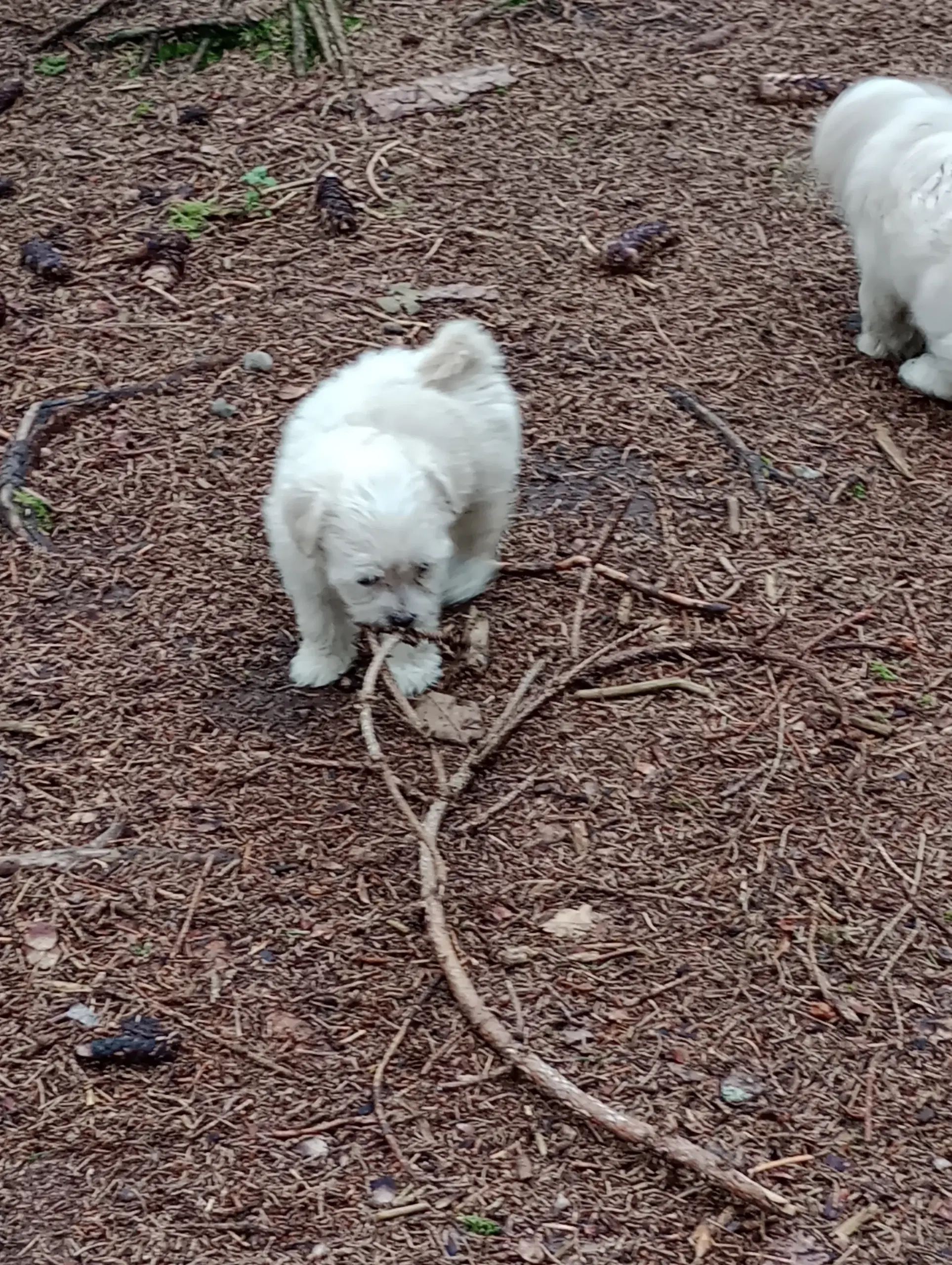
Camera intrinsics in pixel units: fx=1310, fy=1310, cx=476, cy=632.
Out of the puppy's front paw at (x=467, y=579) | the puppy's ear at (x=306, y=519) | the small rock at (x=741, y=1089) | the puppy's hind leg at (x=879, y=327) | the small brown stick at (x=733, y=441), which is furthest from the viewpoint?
the puppy's hind leg at (x=879, y=327)

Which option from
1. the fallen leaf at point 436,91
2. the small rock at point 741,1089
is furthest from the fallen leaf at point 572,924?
the fallen leaf at point 436,91

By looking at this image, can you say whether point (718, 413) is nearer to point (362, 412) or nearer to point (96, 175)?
point (362, 412)

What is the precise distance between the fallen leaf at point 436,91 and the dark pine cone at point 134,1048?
4969 millimetres

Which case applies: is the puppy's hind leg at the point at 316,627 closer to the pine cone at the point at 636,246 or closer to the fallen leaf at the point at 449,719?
the fallen leaf at the point at 449,719

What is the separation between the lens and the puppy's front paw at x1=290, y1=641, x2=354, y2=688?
4.10m

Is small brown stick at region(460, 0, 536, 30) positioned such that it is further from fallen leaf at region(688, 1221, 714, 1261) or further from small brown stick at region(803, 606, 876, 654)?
fallen leaf at region(688, 1221, 714, 1261)

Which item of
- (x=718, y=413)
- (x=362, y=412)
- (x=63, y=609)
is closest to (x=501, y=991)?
(x=362, y=412)

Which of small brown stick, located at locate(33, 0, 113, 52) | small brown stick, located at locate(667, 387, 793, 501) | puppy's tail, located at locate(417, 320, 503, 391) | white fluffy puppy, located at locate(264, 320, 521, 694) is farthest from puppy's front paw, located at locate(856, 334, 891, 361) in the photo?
small brown stick, located at locate(33, 0, 113, 52)

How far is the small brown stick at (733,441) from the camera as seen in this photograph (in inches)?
191

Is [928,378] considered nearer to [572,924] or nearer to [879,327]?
[879,327]

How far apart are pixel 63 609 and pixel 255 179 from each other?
287 cm

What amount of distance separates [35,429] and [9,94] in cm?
278

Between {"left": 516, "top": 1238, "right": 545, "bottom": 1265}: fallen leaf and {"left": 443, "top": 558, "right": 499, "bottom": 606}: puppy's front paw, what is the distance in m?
2.02

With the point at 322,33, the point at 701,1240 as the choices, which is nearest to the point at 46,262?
the point at 322,33
